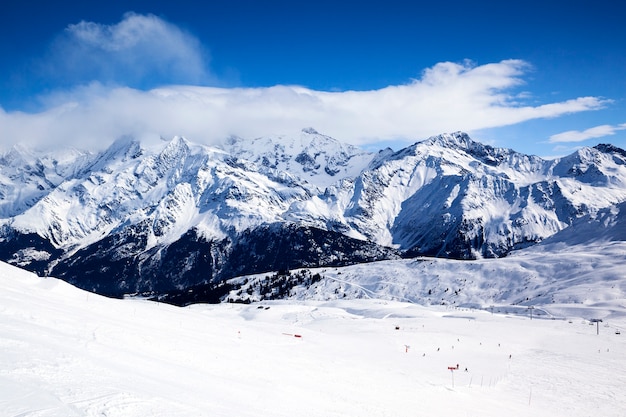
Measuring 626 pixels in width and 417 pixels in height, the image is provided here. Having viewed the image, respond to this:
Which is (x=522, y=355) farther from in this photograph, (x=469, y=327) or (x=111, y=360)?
(x=111, y=360)

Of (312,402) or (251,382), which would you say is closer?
(312,402)

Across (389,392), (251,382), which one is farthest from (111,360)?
(389,392)

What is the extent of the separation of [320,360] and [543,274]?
381 feet

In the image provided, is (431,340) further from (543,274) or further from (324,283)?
(324,283)

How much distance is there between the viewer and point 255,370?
941 inches

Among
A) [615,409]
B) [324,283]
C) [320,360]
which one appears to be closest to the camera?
[615,409]

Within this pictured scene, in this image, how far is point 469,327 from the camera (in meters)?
63.4

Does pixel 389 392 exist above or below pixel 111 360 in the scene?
below

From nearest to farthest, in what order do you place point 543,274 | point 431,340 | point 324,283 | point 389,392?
point 389,392 < point 431,340 < point 543,274 < point 324,283

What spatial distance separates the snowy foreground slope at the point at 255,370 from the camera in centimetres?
1438

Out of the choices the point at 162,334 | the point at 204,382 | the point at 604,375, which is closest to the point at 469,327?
the point at 604,375

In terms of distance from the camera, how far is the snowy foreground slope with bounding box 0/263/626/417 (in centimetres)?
1438

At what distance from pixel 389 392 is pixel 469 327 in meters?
43.3

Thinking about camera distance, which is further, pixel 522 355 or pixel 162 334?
pixel 522 355
